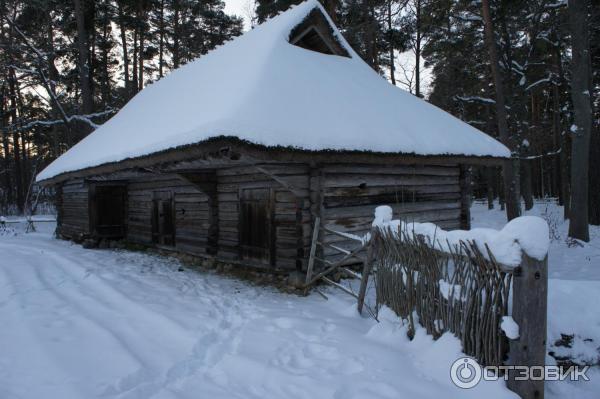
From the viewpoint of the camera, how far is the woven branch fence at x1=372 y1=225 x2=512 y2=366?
2.88m

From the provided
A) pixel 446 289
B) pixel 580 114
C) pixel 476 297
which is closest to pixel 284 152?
pixel 446 289

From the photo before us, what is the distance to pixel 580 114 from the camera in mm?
10141

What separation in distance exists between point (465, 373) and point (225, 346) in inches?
88.0

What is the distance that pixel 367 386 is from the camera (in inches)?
118

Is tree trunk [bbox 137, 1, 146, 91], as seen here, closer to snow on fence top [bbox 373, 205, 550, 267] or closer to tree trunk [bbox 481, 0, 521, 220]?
tree trunk [bbox 481, 0, 521, 220]

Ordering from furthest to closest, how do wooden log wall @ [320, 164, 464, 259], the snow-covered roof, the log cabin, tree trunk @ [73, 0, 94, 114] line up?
tree trunk @ [73, 0, 94, 114], wooden log wall @ [320, 164, 464, 259], the log cabin, the snow-covered roof

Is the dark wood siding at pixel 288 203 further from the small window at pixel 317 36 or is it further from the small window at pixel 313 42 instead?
the small window at pixel 313 42

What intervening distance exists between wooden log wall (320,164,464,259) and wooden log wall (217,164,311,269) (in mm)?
405

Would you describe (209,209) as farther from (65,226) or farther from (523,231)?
(65,226)

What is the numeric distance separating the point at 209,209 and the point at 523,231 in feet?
22.5

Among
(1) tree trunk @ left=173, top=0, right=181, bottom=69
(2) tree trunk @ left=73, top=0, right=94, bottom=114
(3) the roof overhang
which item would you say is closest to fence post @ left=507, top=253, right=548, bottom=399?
(3) the roof overhang

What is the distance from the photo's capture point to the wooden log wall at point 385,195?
265 inches

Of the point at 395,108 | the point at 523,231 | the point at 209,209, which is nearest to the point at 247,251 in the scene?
the point at 209,209

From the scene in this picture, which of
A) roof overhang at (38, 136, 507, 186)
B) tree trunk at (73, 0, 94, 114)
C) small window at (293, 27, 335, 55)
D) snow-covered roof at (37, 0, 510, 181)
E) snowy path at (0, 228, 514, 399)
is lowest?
snowy path at (0, 228, 514, 399)
